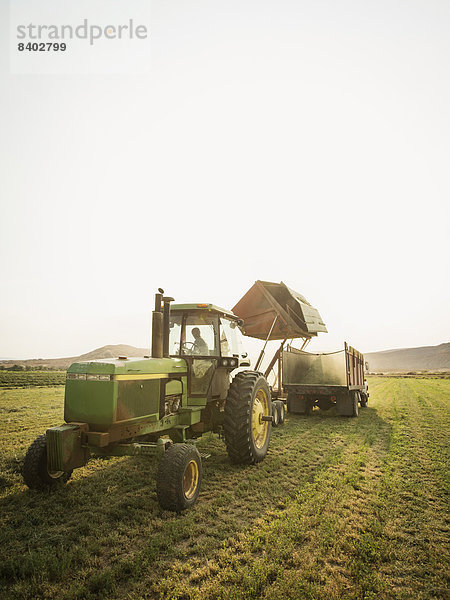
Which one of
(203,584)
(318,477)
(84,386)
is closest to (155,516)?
(203,584)

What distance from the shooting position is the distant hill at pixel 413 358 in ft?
512

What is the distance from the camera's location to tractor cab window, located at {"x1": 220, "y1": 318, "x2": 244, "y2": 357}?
6695 mm

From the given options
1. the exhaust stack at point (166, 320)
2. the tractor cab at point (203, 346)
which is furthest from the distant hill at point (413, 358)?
the exhaust stack at point (166, 320)

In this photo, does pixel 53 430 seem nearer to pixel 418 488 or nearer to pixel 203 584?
pixel 203 584

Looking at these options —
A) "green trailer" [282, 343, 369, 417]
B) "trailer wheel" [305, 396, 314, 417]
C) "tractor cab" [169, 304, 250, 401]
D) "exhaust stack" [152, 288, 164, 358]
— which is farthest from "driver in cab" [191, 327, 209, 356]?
"trailer wheel" [305, 396, 314, 417]

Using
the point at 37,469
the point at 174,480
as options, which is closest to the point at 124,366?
the point at 174,480

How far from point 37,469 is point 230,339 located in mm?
3775

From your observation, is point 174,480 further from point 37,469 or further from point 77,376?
point 37,469

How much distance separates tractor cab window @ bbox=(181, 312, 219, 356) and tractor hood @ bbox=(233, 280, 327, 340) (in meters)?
4.94

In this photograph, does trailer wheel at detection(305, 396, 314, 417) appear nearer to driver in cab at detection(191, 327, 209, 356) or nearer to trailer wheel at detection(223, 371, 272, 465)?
trailer wheel at detection(223, 371, 272, 465)

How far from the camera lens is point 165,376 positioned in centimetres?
532

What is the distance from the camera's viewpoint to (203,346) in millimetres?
6430

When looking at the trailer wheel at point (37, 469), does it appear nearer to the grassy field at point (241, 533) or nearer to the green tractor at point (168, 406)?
the green tractor at point (168, 406)

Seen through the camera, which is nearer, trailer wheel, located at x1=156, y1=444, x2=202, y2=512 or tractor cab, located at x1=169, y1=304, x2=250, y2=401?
trailer wheel, located at x1=156, y1=444, x2=202, y2=512
